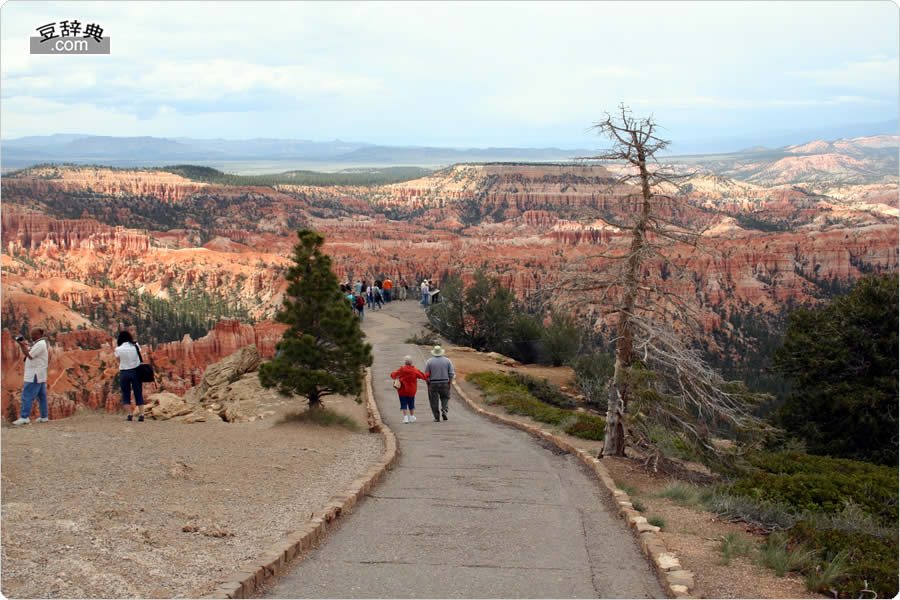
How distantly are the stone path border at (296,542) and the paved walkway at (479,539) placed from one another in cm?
12

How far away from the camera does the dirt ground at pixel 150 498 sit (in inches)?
221

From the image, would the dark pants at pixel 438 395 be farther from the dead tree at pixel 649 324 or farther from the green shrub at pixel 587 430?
the dead tree at pixel 649 324

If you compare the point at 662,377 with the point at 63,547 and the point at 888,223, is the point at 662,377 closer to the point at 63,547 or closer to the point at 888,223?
the point at 63,547

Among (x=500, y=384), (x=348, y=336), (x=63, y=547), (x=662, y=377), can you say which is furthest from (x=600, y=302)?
(x=500, y=384)

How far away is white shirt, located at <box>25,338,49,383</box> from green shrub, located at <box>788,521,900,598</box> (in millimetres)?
10706

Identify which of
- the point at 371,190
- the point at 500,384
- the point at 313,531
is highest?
the point at 371,190

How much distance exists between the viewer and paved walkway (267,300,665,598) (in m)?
5.87

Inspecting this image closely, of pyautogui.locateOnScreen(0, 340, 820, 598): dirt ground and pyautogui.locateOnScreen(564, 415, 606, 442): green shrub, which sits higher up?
pyautogui.locateOnScreen(0, 340, 820, 598): dirt ground

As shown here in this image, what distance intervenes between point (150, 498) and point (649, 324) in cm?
674

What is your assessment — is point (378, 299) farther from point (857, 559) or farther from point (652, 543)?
point (857, 559)

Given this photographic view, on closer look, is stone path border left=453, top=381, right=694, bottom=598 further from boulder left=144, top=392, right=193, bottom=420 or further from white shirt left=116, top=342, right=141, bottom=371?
boulder left=144, top=392, right=193, bottom=420

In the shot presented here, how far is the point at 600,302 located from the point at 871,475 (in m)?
5.78

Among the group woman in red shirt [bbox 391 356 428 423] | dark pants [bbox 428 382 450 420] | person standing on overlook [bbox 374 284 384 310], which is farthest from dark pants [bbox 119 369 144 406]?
person standing on overlook [bbox 374 284 384 310]

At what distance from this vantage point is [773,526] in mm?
7957
